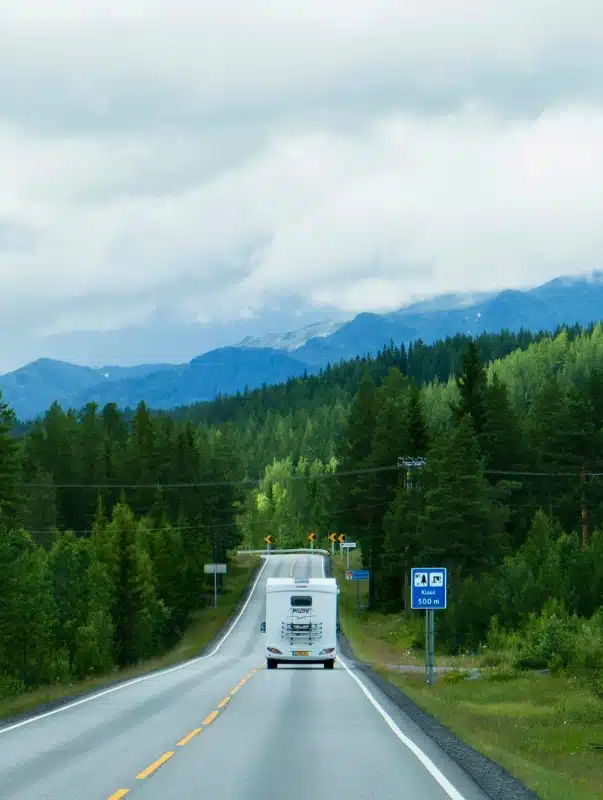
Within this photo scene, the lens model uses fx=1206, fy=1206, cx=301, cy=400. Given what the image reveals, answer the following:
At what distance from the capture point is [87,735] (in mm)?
20688

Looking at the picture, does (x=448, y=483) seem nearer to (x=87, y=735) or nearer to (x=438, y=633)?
(x=438, y=633)

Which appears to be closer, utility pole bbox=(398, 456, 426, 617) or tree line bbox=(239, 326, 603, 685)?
tree line bbox=(239, 326, 603, 685)

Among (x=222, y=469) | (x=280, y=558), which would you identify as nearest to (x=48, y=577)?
(x=222, y=469)

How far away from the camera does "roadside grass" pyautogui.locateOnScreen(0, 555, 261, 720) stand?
102ft

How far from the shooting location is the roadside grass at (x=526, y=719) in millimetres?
18266

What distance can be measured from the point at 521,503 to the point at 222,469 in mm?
42995

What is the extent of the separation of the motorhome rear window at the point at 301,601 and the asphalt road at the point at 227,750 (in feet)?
41.7

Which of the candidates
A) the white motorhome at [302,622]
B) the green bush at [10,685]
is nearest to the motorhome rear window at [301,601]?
the white motorhome at [302,622]

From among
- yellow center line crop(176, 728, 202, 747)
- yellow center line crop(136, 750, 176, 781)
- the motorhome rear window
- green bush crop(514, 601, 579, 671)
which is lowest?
green bush crop(514, 601, 579, 671)

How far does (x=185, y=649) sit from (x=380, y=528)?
17887mm

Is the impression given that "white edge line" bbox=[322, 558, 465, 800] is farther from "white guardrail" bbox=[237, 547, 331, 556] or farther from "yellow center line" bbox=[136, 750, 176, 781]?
"white guardrail" bbox=[237, 547, 331, 556]

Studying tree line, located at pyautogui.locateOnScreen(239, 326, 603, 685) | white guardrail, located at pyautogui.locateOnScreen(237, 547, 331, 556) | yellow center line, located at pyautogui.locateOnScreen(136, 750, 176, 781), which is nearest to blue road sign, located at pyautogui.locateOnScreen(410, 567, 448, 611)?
tree line, located at pyautogui.locateOnScreen(239, 326, 603, 685)

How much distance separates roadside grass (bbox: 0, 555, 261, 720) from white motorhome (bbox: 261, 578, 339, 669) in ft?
17.9

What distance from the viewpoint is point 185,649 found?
82.0 m
